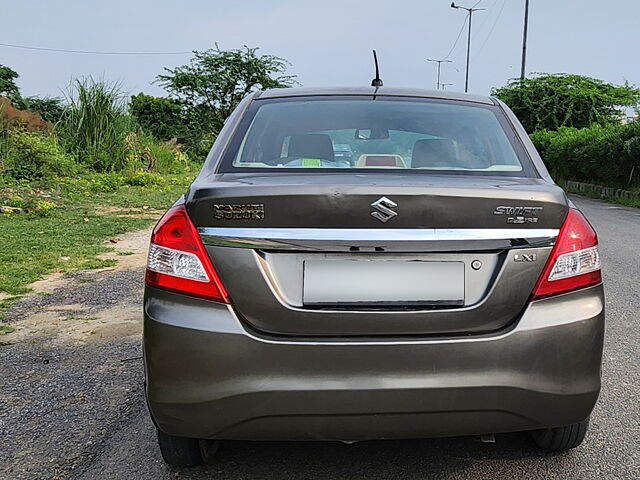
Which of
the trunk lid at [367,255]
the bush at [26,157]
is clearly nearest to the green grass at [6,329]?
the trunk lid at [367,255]

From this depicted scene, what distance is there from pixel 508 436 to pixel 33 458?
6.55 ft

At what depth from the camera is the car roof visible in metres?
3.30

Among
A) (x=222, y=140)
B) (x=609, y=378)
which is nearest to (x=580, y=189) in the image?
(x=609, y=378)

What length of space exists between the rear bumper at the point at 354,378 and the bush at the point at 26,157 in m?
13.2

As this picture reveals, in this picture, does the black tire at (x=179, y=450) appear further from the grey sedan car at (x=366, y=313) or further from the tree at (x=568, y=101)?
the tree at (x=568, y=101)

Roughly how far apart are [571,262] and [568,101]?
3709 centimetres

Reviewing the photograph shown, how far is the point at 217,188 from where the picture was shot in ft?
7.58

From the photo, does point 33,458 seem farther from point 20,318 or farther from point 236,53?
point 236,53

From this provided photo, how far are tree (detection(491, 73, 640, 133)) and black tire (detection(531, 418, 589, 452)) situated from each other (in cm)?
3546

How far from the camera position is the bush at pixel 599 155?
18828 millimetres

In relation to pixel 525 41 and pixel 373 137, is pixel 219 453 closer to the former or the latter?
pixel 373 137

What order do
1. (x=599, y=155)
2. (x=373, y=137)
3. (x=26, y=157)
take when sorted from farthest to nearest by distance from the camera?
(x=599, y=155)
(x=26, y=157)
(x=373, y=137)

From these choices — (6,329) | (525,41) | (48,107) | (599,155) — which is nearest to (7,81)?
(48,107)

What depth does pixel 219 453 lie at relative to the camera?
9.52 ft
